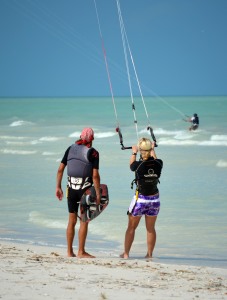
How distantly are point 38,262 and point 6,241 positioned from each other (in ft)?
7.57

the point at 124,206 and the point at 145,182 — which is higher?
the point at 145,182

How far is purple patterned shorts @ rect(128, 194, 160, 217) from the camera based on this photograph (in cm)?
799

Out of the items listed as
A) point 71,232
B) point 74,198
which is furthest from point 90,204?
point 71,232

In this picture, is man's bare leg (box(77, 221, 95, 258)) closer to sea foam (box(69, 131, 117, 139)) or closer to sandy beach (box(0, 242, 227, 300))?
sandy beach (box(0, 242, 227, 300))

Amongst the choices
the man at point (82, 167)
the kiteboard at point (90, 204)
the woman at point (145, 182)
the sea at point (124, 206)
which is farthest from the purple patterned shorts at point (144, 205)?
the sea at point (124, 206)

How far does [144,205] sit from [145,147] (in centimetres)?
57

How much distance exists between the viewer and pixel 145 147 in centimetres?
783

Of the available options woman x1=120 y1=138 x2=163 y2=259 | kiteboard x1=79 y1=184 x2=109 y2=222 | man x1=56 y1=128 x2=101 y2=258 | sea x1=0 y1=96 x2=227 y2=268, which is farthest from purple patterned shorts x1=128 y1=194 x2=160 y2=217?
sea x1=0 y1=96 x2=227 y2=268

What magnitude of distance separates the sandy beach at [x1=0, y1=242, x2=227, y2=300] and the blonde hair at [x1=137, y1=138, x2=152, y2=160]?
0.96m

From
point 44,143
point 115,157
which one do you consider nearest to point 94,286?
point 115,157

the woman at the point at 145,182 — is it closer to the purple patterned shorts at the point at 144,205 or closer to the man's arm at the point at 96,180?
the purple patterned shorts at the point at 144,205

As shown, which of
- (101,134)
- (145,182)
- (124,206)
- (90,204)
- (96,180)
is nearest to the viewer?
(96,180)

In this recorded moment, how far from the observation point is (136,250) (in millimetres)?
9367

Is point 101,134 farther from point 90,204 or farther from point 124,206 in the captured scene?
point 90,204
